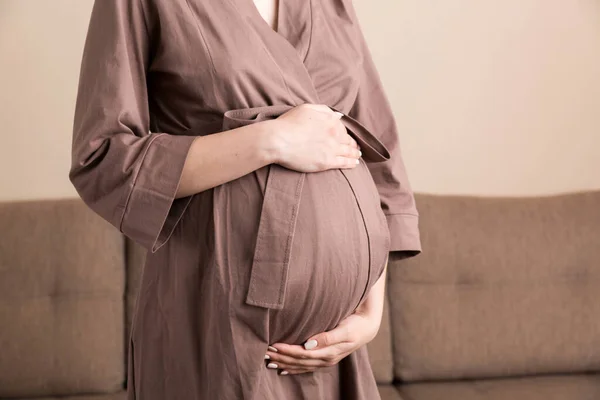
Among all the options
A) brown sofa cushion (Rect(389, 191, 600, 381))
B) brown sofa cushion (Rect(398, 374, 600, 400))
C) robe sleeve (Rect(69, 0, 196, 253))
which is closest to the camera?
robe sleeve (Rect(69, 0, 196, 253))

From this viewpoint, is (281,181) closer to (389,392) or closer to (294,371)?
(294,371)

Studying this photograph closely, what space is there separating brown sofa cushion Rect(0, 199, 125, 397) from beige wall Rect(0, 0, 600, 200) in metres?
0.22

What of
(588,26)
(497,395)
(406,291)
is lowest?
(497,395)

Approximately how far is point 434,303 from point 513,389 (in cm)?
30

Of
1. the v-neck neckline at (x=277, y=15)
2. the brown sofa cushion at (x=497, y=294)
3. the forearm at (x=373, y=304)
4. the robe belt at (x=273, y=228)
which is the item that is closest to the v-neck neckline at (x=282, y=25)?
the v-neck neckline at (x=277, y=15)

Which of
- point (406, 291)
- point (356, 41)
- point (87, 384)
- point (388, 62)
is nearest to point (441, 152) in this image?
point (388, 62)

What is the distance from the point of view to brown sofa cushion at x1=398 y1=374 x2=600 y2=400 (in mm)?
1742

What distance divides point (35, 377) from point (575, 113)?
1781 mm

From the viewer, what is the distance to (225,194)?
2.80 ft

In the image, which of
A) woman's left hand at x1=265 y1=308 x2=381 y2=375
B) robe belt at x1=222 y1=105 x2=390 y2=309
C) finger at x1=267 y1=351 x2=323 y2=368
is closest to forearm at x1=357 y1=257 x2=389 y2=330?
woman's left hand at x1=265 y1=308 x2=381 y2=375

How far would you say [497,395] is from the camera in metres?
1.74

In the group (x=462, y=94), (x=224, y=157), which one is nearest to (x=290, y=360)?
(x=224, y=157)

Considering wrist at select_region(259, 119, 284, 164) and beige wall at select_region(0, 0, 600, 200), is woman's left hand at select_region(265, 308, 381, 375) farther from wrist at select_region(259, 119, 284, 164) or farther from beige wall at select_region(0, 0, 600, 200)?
beige wall at select_region(0, 0, 600, 200)

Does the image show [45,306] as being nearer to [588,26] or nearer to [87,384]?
[87,384]
